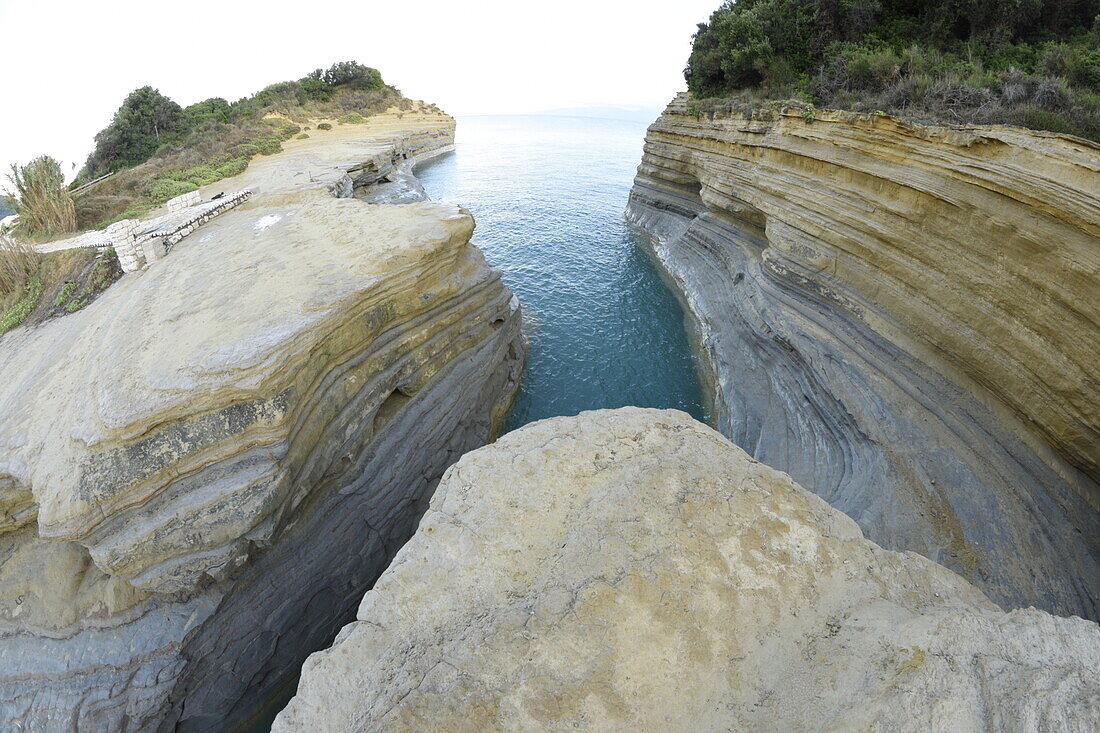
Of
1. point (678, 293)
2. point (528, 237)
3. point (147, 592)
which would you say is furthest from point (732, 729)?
point (528, 237)

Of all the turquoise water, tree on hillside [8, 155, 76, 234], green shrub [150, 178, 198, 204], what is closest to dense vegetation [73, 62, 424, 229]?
green shrub [150, 178, 198, 204]

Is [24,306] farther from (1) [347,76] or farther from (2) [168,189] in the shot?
(1) [347,76]

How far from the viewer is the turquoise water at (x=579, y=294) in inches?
596

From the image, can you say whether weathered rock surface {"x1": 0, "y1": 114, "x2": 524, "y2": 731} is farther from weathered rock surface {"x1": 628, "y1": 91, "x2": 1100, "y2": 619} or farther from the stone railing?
weathered rock surface {"x1": 628, "y1": 91, "x2": 1100, "y2": 619}

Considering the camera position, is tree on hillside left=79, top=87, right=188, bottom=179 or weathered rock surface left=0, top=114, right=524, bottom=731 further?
tree on hillside left=79, top=87, right=188, bottom=179

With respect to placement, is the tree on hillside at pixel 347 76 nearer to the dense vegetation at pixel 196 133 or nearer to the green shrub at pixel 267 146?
the dense vegetation at pixel 196 133

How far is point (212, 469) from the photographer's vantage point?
733 cm

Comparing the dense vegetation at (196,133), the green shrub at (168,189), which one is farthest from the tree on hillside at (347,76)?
the green shrub at (168,189)

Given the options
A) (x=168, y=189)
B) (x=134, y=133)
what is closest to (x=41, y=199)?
(x=168, y=189)

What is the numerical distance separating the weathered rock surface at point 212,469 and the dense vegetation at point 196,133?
497 inches

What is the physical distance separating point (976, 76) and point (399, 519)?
17732 mm

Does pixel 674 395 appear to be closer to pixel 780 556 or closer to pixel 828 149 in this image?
pixel 828 149

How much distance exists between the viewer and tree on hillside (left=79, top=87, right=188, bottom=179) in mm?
34625

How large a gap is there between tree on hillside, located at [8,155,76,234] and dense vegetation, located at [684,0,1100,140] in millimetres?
26440
